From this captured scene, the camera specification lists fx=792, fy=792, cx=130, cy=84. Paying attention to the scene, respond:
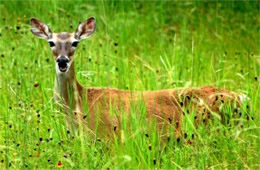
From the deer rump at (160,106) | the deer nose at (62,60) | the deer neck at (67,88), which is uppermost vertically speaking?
the deer nose at (62,60)

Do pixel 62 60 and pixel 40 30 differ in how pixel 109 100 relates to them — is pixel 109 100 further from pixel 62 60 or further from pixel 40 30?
pixel 40 30

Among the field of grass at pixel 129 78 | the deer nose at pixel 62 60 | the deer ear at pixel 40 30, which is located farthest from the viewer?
the deer ear at pixel 40 30

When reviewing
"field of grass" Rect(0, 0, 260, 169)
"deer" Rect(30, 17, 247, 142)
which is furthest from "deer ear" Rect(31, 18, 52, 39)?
"field of grass" Rect(0, 0, 260, 169)

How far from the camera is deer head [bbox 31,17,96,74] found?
642 cm

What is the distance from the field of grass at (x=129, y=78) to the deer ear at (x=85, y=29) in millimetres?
273

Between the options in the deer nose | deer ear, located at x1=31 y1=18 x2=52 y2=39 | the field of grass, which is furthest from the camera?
deer ear, located at x1=31 y1=18 x2=52 y2=39

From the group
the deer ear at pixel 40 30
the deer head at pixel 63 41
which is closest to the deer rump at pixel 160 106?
the deer head at pixel 63 41

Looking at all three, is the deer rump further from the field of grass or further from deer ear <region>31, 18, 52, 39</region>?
deer ear <region>31, 18, 52, 39</region>

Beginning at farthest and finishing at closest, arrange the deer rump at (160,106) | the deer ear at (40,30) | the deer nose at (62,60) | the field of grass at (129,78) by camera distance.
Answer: the deer ear at (40,30) → the deer nose at (62,60) → the deer rump at (160,106) → the field of grass at (129,78)

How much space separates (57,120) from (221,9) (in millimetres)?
5693

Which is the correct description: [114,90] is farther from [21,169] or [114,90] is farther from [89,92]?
[21,169]

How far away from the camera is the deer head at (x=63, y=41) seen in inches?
253

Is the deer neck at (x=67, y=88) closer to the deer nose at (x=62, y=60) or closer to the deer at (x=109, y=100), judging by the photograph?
the deer at (x=109, y=100)

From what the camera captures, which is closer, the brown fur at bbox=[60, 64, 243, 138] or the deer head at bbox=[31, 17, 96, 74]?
the brown fur at bbox=[60, 64, 243, 138]
